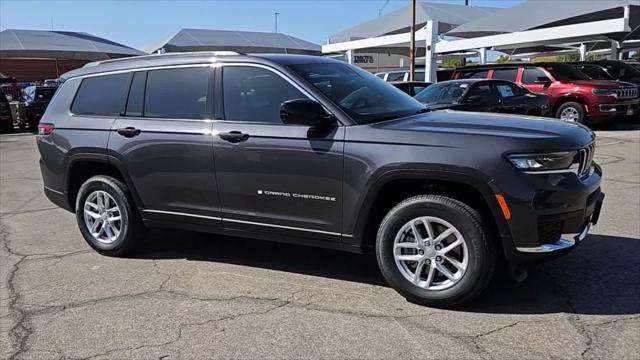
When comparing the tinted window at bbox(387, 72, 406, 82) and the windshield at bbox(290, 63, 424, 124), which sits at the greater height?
the tinted window at bbox(387, 72, 406, 82)

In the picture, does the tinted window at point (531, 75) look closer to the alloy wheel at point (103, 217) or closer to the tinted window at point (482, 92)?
the tinted window at point (482, 92)

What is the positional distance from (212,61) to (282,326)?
7.55ft

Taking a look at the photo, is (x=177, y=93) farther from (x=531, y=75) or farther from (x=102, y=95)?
(x=531, y=75)

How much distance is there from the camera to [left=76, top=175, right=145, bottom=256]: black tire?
5195 millimetres

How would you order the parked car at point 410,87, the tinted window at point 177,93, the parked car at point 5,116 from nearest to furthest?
1. the tinted window at point 177,93
2. the parked car at point 410,87
3. the parked car at point 5,116

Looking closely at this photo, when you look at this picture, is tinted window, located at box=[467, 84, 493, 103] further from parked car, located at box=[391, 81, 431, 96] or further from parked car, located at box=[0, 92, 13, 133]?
parked car, located at box=[0, 92, 13, 133]

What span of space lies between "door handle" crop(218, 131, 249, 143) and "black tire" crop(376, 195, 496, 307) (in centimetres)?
128

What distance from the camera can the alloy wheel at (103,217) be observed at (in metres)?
5.33

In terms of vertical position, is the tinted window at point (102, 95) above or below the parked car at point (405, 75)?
below

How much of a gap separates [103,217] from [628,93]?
13358mm

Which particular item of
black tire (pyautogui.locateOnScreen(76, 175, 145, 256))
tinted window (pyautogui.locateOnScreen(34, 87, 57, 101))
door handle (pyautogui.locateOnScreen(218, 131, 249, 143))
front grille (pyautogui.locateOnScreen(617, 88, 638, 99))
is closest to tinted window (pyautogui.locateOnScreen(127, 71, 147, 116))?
black tire (pyautogui.locateOnScreen(76, 175, 145, 256))

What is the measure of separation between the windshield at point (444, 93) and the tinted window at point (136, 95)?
23.2 ft

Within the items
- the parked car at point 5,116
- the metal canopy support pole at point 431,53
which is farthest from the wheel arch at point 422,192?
the parked car at point 5,116

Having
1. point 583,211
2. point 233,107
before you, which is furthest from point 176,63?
point 583,211
